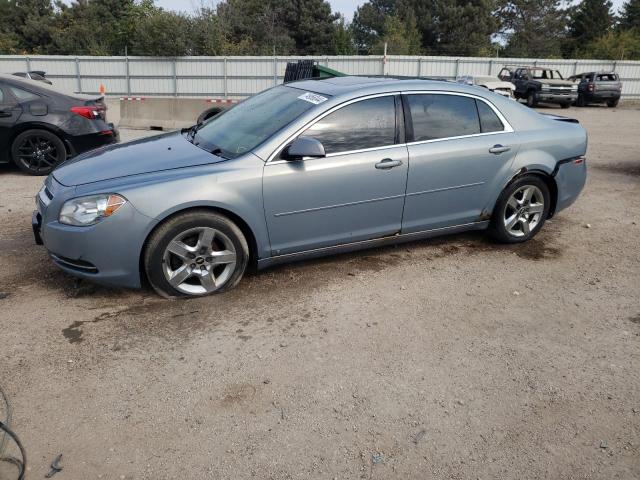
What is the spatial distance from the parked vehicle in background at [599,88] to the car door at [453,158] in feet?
71.1

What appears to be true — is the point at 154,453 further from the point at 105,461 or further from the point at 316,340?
the point at 316,340

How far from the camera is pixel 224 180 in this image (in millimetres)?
4039

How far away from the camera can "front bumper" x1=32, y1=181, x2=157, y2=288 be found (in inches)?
150

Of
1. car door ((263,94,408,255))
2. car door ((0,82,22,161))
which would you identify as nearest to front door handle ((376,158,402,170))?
car door ((263,94,408,255))

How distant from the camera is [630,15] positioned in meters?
50.6

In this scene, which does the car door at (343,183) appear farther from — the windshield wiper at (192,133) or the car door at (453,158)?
the windshield wiper at (192,133)

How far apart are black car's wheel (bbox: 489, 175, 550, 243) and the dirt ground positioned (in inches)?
12.1

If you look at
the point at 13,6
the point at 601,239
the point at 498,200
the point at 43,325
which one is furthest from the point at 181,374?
the point at 13,6

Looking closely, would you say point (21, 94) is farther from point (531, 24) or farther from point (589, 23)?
point (531, 24)

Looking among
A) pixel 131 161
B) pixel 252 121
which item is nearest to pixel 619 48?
pixel 252 121

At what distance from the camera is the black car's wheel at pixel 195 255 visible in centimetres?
396

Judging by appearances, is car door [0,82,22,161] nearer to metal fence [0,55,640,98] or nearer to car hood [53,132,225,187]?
car hood [53,132,225,187]

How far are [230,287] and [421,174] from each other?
182cm

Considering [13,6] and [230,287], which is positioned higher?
[13,6]
